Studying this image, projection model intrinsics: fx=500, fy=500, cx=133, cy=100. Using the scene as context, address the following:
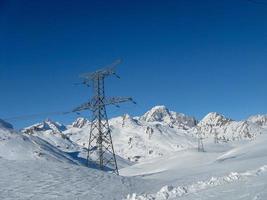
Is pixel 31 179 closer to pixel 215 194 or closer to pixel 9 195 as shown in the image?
pixel 9 195

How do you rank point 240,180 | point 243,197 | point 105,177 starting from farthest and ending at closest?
point 105,177 → point 240,180 → point 243,197

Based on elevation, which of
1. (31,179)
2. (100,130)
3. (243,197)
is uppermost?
(100,130)

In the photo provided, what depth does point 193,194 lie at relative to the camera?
21.4 metres

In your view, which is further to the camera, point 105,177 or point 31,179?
point 105,177

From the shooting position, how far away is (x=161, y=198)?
21234 millimetres

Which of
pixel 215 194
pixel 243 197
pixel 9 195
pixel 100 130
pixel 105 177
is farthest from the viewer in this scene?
pixel 100 130

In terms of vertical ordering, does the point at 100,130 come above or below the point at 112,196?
above

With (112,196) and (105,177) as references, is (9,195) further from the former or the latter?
(105,177)

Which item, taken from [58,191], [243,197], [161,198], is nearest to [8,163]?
[58,191]

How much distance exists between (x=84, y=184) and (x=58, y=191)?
2.53 m

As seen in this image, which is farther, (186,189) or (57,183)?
(57,183)

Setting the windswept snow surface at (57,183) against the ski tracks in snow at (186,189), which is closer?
the ski tracks in snow at (186,189)

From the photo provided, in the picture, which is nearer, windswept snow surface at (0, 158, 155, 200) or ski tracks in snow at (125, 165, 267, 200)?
ski tracks in snow at (125, 165, 267, 200)

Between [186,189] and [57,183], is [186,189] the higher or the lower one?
the lower one
